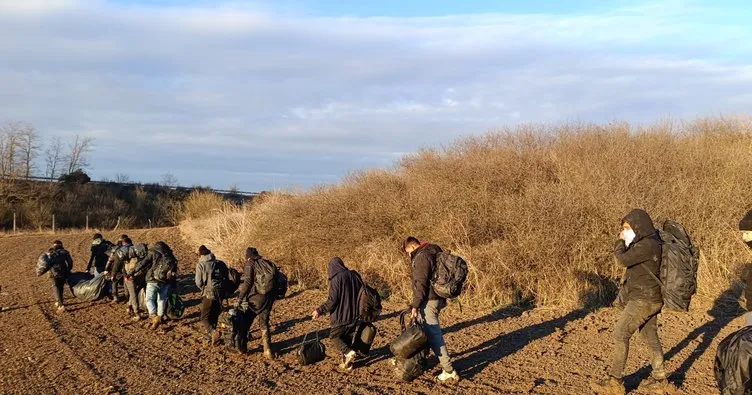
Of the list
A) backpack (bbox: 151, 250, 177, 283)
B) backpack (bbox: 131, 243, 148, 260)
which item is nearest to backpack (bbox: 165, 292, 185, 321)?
backpack (bbox: 151, 250, 177, 283)

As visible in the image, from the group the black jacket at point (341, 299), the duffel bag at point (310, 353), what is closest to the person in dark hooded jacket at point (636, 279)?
the black jacket at point (341, 299)

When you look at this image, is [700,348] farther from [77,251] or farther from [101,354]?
[77,251]

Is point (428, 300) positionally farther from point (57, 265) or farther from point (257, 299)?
point (57, 265)

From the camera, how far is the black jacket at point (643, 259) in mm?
6918

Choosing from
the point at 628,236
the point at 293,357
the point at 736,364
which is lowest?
the point at 293,357

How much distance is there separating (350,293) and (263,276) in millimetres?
1561

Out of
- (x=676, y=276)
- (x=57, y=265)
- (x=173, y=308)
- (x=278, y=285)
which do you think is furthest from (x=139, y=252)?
(x=676, y=276)

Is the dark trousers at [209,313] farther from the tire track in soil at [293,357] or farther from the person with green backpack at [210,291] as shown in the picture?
the tire track in soil at [293,357]

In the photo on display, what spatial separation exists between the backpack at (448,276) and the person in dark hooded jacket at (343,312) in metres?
1.38

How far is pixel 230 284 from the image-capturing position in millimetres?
10938

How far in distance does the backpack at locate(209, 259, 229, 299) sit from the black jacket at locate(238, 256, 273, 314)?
1109mm

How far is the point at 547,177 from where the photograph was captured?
15688mm

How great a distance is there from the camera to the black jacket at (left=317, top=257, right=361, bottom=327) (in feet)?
28.0

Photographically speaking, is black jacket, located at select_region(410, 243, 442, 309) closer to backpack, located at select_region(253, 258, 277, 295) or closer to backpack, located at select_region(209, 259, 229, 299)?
backpack, located at select_region(253, 258, 277, 295)
